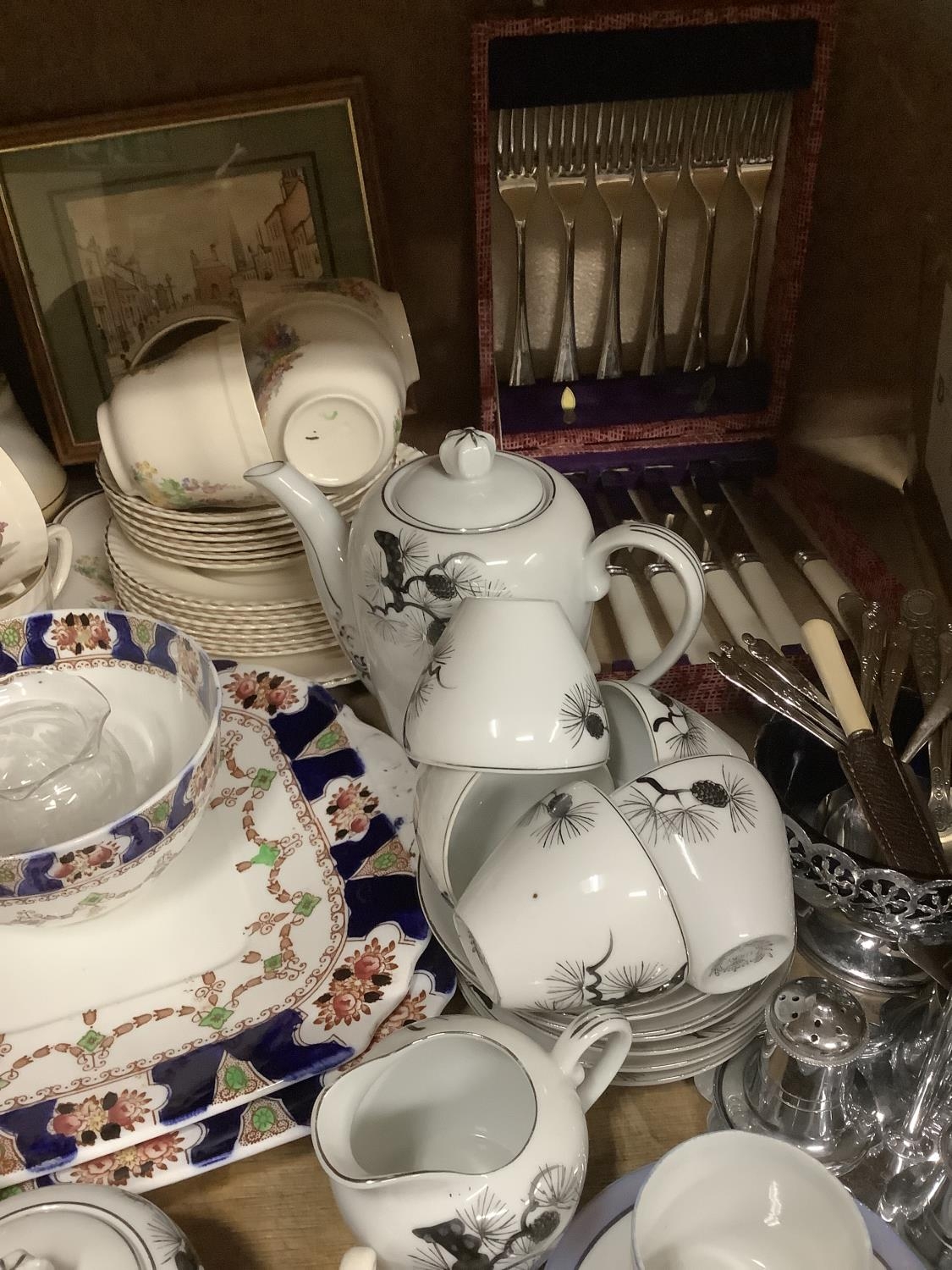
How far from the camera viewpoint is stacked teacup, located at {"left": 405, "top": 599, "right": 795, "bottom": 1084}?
417 mm

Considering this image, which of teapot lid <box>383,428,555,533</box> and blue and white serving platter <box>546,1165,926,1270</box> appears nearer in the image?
blue and white serving platter <box>546,1165,926,1270</box>

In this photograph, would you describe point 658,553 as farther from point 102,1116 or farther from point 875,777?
point 102,1116

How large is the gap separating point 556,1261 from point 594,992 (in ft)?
0.33

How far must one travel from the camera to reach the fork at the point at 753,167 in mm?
735

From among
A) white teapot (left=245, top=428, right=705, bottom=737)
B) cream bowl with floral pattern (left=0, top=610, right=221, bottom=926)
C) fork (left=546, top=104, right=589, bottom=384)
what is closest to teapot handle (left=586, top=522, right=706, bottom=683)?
white teapot (left=245, top=428, right=705, bottom=737)

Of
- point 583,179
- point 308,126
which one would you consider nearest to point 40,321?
point 308,126

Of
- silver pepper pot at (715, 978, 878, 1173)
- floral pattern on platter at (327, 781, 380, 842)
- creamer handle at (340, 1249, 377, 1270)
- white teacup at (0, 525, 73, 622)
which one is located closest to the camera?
creamer handle at (340, 1249, 377, 1270)

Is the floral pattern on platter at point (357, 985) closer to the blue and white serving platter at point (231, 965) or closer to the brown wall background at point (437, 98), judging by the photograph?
the blue and white serving platter at point (231, 965)

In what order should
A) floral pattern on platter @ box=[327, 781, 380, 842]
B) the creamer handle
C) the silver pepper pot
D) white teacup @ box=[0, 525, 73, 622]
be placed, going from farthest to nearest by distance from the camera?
Result: white teacup @ box=[0, 525, 73, 622]
floral pattern on platter @ box=[327, 781, 380, 842]
the silver pepper pot
the creamer handle

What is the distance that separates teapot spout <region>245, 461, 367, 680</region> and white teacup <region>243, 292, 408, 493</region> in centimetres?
6

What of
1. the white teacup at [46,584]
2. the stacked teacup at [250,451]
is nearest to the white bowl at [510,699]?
the stacked teacup at [250,451]

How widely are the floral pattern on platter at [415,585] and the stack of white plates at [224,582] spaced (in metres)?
0.15

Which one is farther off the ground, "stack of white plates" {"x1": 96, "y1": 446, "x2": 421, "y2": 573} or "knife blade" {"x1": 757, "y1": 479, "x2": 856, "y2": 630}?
"stack of white plates" {"x1": 96, "y1": 446, "x2": 421, "y2": 573}

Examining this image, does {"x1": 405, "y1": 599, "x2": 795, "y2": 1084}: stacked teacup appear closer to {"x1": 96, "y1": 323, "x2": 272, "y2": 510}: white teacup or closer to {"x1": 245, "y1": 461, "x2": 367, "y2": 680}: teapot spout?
{"x1": 245, "y1": 461, "x2": 367, "y2": 680}: teapot spout
